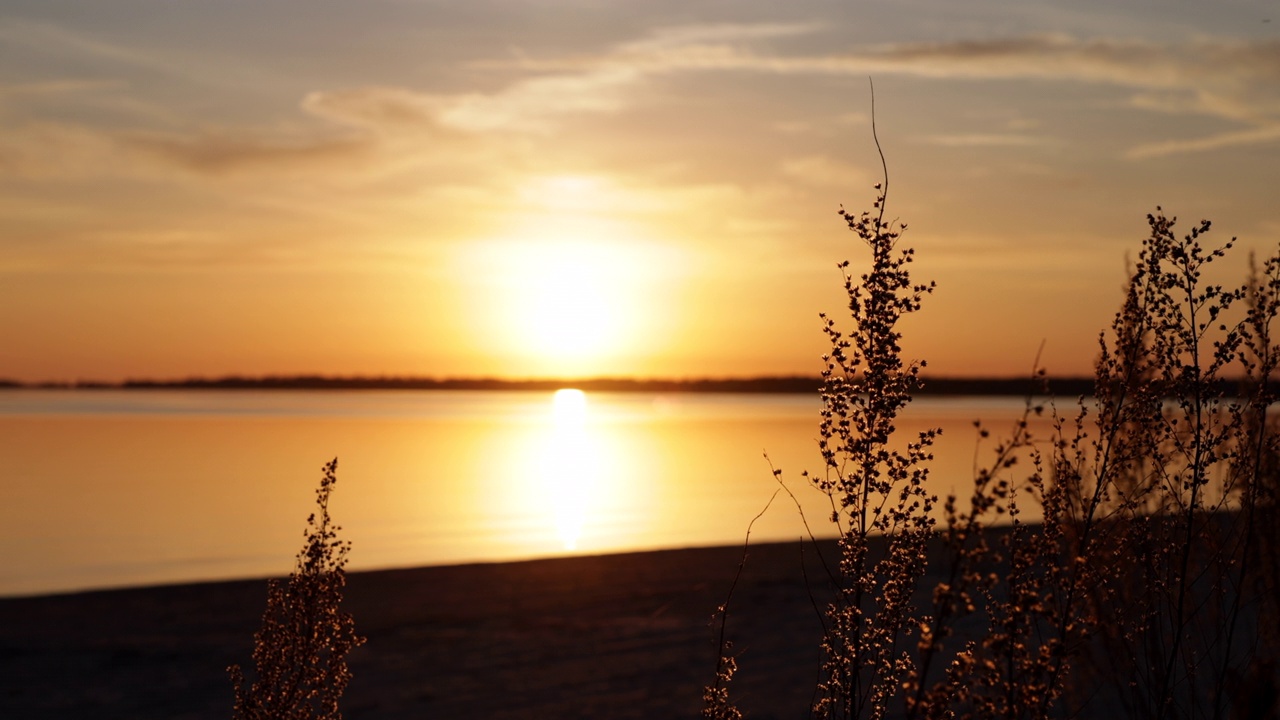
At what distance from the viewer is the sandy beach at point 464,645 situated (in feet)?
38.7

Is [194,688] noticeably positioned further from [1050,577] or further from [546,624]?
[1050,577]

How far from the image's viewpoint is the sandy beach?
11.8 m

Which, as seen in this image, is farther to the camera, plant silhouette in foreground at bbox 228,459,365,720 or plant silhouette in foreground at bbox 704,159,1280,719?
plant silhouette in foreground at bbox 228,459,365,720

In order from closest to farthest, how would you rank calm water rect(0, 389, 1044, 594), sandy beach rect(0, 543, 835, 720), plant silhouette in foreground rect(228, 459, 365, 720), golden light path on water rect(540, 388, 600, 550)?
1. plant silhouette in foreground rect(228, 459, 365, 720)
2. sandy beach rect(0, 543, 835, 720)
3. calm water rect(0, 389, 1044, 594)
4. golden light path on water rect(540, 388, 600, 550)

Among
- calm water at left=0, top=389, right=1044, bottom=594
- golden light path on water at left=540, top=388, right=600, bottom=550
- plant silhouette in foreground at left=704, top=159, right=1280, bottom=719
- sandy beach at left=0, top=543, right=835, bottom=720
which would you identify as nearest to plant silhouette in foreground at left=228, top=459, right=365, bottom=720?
plant silhouette in foreground at left=704, top=159, right=1280, bottom=719

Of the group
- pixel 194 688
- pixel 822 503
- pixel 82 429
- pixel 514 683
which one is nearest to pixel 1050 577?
pixel 514 683

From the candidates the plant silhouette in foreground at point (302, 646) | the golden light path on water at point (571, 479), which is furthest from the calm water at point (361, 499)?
the plant silhouette in foreground at point (302, 646)

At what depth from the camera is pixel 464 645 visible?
14.4m

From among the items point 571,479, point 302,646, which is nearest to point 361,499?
point 571,479

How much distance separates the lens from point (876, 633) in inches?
135

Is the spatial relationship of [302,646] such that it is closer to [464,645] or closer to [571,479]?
[464,645]

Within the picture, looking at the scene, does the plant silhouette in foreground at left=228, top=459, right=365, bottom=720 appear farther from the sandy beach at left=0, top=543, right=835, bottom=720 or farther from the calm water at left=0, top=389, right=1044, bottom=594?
the calm water at left=0, top=389, right=1044, bottom=594

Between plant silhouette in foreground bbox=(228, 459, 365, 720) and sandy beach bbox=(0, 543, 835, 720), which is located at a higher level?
plant silhouette in foreground bbox=(228, 459, 365, 720)

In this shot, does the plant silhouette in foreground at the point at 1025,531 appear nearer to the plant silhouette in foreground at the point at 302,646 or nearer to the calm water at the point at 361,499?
the plant silhouette in foreground at the point at 302,646
